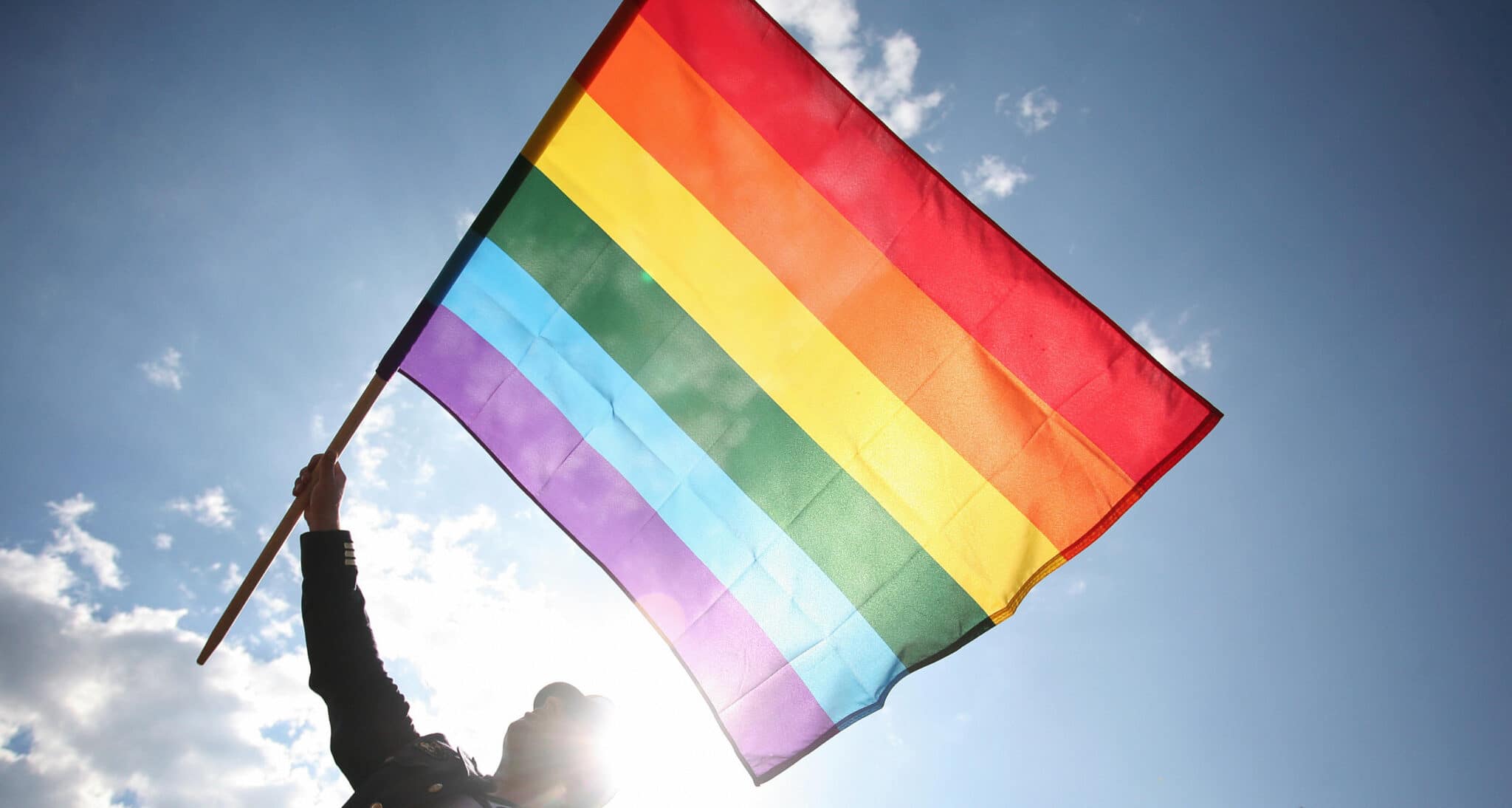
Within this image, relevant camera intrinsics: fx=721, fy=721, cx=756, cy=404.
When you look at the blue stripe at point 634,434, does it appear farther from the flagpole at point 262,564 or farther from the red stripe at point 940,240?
the red stripe at point 940,240

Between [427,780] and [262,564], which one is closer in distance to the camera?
[427,780]

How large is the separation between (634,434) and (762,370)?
81 cm

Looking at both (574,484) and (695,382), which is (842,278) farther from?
(574,484)

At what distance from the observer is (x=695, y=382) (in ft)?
13.3

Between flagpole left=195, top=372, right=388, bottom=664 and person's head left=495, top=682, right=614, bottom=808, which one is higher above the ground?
flagpole left=195, top=372, right=388, bottom=664

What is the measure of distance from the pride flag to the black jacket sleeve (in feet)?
4.93

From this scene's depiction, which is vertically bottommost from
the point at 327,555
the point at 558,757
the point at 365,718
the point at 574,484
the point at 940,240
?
the point at 558,757

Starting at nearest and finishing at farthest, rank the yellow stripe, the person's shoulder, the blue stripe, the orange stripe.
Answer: the person's shoulder
the orange stripe
the yellow stripe
the blue stripe

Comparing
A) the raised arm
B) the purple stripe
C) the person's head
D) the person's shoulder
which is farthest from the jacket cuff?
the purple stripe

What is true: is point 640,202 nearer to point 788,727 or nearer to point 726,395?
point 726,395

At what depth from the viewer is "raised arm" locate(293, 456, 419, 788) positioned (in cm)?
243

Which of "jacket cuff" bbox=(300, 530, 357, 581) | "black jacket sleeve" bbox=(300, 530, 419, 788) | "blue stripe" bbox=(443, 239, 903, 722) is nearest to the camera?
"black jacket sleeve" bbox=(300, 530, 419, 788)

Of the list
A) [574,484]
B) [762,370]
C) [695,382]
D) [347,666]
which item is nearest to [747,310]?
[762,370]

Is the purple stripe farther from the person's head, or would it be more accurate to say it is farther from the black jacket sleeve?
the black jacket sleeve
